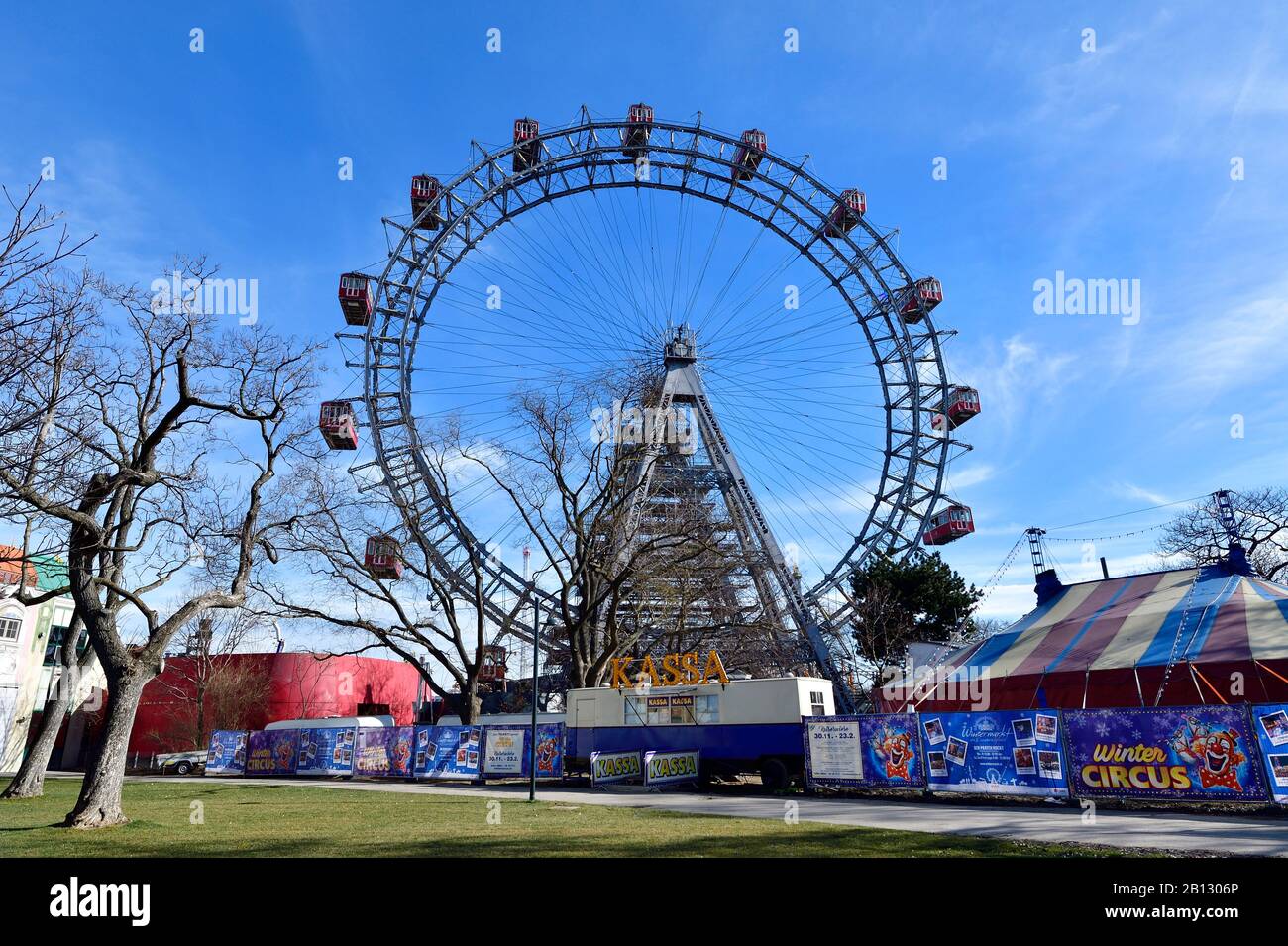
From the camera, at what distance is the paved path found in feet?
37.6

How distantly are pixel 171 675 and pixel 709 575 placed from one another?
37857 millimetres

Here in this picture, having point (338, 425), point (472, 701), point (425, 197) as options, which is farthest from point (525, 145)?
point (472, 701)

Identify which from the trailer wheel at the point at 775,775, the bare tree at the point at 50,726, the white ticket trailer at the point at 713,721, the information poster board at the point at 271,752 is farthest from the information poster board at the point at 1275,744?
the information poster board at the point at 271,752

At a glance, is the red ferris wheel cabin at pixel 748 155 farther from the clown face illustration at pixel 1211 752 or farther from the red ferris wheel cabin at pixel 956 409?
the clown face illustration at pixel 1211 752

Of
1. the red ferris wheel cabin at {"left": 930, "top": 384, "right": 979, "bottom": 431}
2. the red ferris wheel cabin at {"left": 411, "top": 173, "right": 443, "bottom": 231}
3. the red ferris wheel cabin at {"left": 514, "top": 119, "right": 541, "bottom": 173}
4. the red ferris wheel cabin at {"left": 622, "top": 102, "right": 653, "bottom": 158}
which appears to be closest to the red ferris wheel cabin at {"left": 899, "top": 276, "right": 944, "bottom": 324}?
the red ferris wheel cabin at {"left": 930, "top": 384, "right": 979, "bottom": 431}

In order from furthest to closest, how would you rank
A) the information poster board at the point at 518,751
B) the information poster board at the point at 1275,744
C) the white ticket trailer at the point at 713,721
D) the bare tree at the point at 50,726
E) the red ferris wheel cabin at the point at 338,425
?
the red ferris wheel cabin at the point at 338,425
the information poster board at the point at 518,751
the white ticket trailer at the point at 713,721
the bare tree at the point at 50,726
the information poster board at the point at 1275,744

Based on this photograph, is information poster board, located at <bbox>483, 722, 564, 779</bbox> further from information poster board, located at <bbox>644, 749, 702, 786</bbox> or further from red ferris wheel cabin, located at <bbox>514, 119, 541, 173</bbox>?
red ferris wheel cabin, located at <bbox>514, 119, 541, 173</bbox>

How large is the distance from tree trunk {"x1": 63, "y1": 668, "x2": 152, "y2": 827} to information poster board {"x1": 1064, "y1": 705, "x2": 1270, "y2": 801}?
19.1m

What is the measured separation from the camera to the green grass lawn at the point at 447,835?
1033cm

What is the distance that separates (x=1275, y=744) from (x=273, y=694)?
51.0 metres

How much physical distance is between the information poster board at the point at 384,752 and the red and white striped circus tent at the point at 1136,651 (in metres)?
19.1

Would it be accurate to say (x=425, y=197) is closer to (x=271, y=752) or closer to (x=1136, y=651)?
(x=271, y=752)

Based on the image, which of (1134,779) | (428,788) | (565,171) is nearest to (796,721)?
(1134,779)
